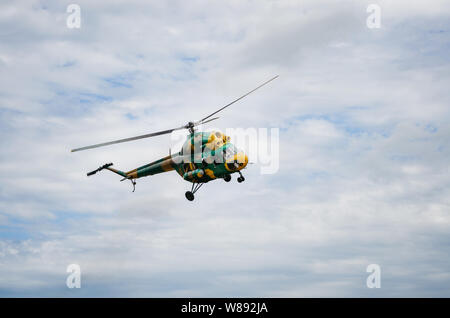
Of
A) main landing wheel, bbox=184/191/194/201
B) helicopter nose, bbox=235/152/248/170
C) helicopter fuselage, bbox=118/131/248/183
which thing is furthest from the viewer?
main landing wheel, bbox=184/191/194/201

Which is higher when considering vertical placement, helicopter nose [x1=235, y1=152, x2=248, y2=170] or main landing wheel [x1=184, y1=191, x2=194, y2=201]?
helicopter nose [x1=235, y1=152, x2=248, y2=170]

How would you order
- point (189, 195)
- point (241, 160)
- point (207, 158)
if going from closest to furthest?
1. point (241, 160)
2. point (207, 158)
3. point (189, 195)

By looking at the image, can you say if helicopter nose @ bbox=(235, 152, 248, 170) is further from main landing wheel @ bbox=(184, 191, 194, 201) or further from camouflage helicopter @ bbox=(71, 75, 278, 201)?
main landing wheel @ bbox=(184, 191, 194, 201)

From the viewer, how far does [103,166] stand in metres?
64.2

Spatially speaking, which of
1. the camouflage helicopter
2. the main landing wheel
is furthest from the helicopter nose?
the main landing wheel

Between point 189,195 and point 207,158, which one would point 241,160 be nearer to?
point 207,158

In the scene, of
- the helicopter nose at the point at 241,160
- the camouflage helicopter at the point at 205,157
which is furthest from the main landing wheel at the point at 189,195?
the helicopter nose at the point at 241,160

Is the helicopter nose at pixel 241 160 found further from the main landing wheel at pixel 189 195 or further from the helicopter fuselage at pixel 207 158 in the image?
the main landing wheel at pixel 189 195

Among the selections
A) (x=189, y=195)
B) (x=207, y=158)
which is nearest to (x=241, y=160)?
(x=207, y=158)

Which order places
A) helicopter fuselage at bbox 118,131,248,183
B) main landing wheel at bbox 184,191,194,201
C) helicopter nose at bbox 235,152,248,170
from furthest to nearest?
main landing wheel at bbox 184,191,194,201 → helicopter fuselage at bbox 118,131,248,183 → helicopter nose at bbox 235,152,248,170

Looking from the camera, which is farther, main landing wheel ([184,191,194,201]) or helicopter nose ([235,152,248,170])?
main landing wheel ([184,191,194,201])
